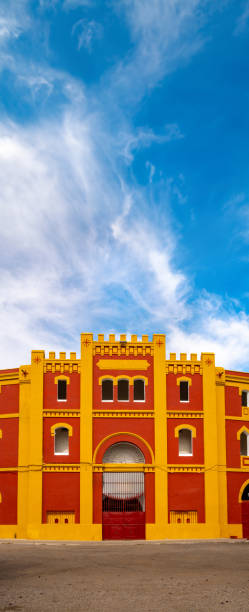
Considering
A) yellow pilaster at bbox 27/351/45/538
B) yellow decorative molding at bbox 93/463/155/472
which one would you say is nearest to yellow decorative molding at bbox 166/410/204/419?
yellow decorative molding at bbox 93/463/155/472

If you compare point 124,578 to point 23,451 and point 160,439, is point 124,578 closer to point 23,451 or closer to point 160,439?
point 160,439

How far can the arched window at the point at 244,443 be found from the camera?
42059 mm

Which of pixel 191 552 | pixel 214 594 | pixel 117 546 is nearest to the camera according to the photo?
pixel 214 594

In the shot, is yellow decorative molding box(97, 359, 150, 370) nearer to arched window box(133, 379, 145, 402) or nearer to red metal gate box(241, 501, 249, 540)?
arched window box(133, 379, 145, 402)

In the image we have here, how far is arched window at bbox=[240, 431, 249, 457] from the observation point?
Answer: 42059 mm

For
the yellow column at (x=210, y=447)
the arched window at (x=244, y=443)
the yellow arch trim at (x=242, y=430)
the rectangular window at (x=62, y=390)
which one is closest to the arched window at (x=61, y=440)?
the rectangular window at (x=62, y=390)

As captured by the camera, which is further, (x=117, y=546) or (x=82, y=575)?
(x=117, y=546)

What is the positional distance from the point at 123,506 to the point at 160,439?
4651mm

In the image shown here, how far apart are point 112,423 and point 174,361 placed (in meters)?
5.67

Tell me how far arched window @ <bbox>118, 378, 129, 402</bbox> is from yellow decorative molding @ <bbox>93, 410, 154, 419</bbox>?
899 millimetres

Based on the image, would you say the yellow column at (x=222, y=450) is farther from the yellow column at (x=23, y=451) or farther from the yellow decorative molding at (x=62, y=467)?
the yellow column at (x=23, y=451)

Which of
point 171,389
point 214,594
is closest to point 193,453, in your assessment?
point 171,389

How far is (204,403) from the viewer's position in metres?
40.7

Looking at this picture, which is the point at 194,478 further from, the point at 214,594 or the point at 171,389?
the point at 214,594
